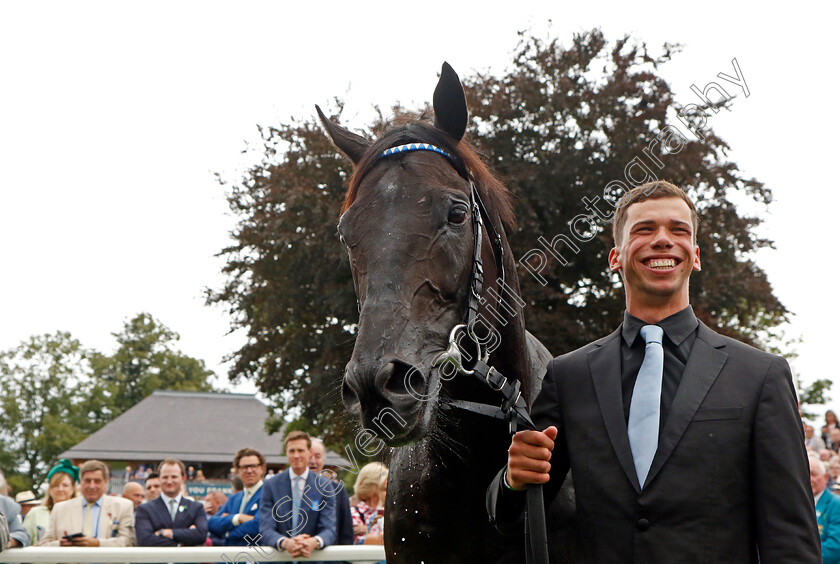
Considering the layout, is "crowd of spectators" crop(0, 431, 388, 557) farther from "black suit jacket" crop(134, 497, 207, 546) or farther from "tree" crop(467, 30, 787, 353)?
"tree" crop(467, 30, 787, 353)

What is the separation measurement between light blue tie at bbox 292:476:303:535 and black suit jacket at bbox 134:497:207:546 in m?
1.23

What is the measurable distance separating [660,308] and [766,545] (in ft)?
2.29

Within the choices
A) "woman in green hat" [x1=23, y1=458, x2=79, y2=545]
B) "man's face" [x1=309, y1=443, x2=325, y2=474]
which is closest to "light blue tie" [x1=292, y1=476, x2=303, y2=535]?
"man's face" [x1=309, y1=443, x2=325, y2=474]

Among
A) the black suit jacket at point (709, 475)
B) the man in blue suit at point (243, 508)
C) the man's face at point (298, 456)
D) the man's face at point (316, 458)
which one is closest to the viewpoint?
the black suit jacket at point (709, 475)

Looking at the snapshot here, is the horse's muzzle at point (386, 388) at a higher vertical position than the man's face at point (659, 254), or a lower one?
lower

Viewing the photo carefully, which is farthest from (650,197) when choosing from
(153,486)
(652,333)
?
(153,486)

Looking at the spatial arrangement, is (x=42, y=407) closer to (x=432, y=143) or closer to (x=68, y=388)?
(x=68, y=388)

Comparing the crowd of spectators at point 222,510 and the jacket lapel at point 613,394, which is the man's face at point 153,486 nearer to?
the crowd of spectators at point 222,510

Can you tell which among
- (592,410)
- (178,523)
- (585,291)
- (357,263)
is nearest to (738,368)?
(592,410)

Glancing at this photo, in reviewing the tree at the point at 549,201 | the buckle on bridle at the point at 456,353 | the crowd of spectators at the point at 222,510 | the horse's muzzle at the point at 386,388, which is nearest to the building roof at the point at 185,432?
the tree at the point at 549,201

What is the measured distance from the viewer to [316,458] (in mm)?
7281

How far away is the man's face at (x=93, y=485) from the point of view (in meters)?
6.98

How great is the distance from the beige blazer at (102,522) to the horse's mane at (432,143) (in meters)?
5.23

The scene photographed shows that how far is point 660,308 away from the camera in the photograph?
223cm
